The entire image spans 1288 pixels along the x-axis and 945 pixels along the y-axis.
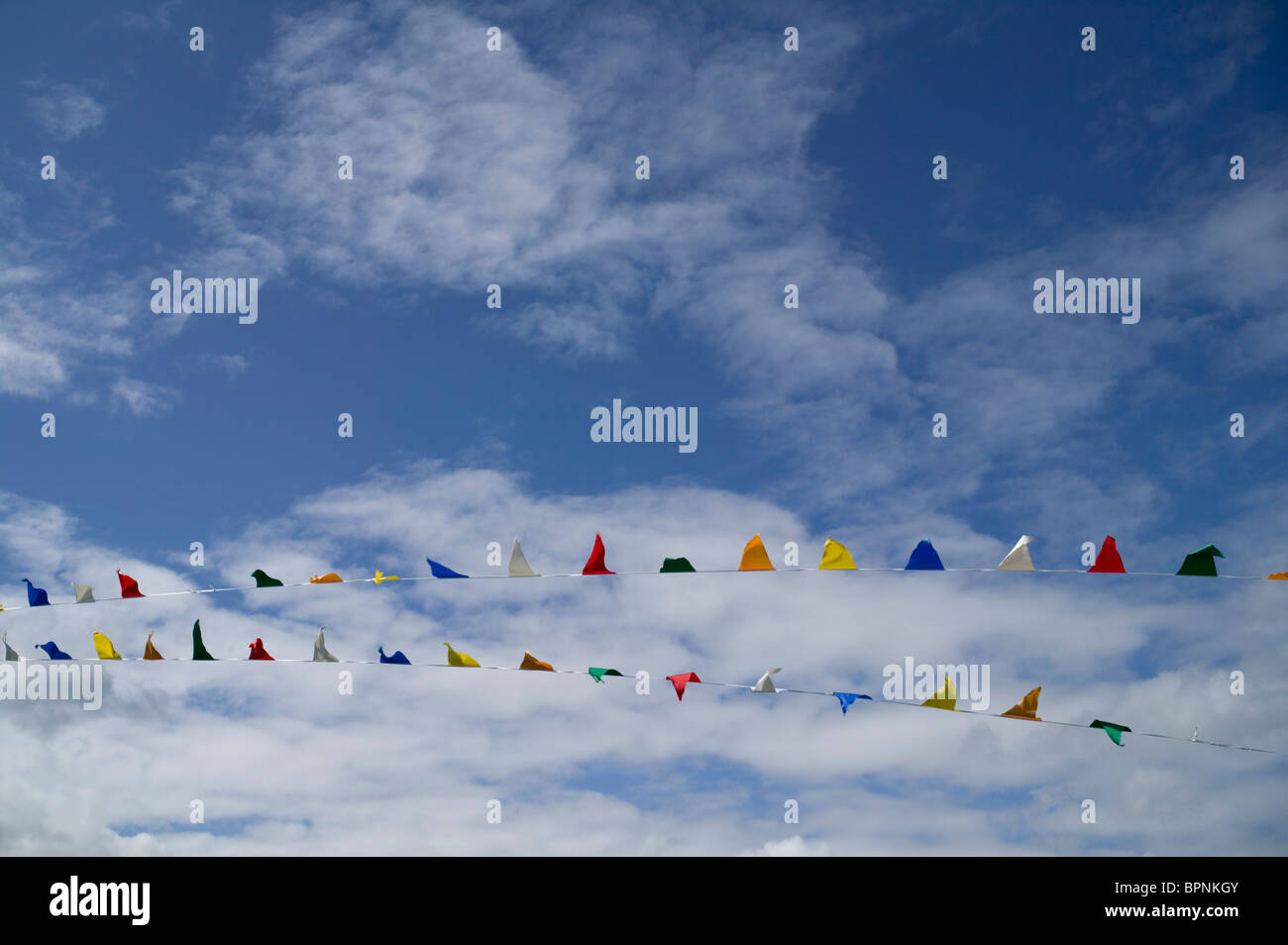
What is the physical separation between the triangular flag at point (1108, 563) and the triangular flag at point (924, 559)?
6.46ft

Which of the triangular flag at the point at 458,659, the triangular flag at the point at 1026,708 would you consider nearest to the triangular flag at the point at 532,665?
the triangular flag at the point at 458,659

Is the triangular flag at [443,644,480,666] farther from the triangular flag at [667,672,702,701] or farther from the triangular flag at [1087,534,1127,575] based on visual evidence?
the triangular flag at [1087,534,1127,575]

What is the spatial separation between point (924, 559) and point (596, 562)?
4526mm

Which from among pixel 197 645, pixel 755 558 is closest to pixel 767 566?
pixel 755 558

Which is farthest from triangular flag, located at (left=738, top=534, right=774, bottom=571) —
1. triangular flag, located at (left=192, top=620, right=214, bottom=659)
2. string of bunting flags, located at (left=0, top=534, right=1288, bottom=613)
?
triangular flag, located at (left=192, top=620, right=214, bottom=659)

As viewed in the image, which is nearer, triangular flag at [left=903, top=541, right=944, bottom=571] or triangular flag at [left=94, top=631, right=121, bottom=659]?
triangular flag at [left=903, top=541, right=944, bottom=571]

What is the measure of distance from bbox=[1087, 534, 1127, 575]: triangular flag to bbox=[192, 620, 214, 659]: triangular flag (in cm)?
1290

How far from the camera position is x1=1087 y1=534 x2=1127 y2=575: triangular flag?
38.7 feet

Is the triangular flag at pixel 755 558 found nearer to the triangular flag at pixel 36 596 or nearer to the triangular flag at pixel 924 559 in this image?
the triangular flag at pixel 924 559

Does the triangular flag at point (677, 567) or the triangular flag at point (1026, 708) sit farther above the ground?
the triangular flag at point (677, 567)

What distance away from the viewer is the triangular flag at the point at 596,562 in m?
12.8
